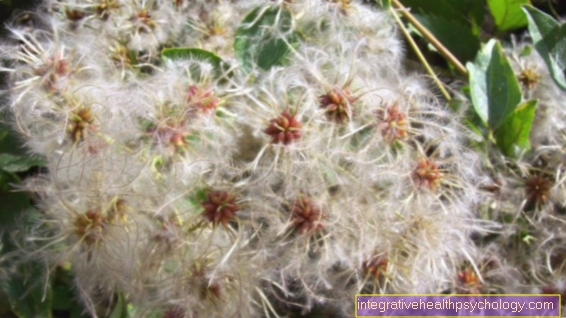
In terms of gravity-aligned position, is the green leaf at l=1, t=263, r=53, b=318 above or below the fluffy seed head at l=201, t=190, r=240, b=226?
below

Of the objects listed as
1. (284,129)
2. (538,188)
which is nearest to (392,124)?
(284,129)

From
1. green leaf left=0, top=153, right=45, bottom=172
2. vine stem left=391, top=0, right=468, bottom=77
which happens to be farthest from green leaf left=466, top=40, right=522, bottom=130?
green leaf left=0, top=153, right=45, bottom=172

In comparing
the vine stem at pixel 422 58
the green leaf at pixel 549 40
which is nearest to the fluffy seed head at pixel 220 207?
the vine stem at pixel 422 58

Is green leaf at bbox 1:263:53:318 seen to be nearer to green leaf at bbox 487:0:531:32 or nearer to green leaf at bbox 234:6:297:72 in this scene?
green leaf at bbox 234:6:297:72

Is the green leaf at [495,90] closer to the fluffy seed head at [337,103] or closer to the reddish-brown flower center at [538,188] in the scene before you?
the reddish-brown flower center at [538,188]

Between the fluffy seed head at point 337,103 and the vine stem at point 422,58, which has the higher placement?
the fluffy seed head at point 337,103

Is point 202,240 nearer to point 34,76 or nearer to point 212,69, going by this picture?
point 212,69
